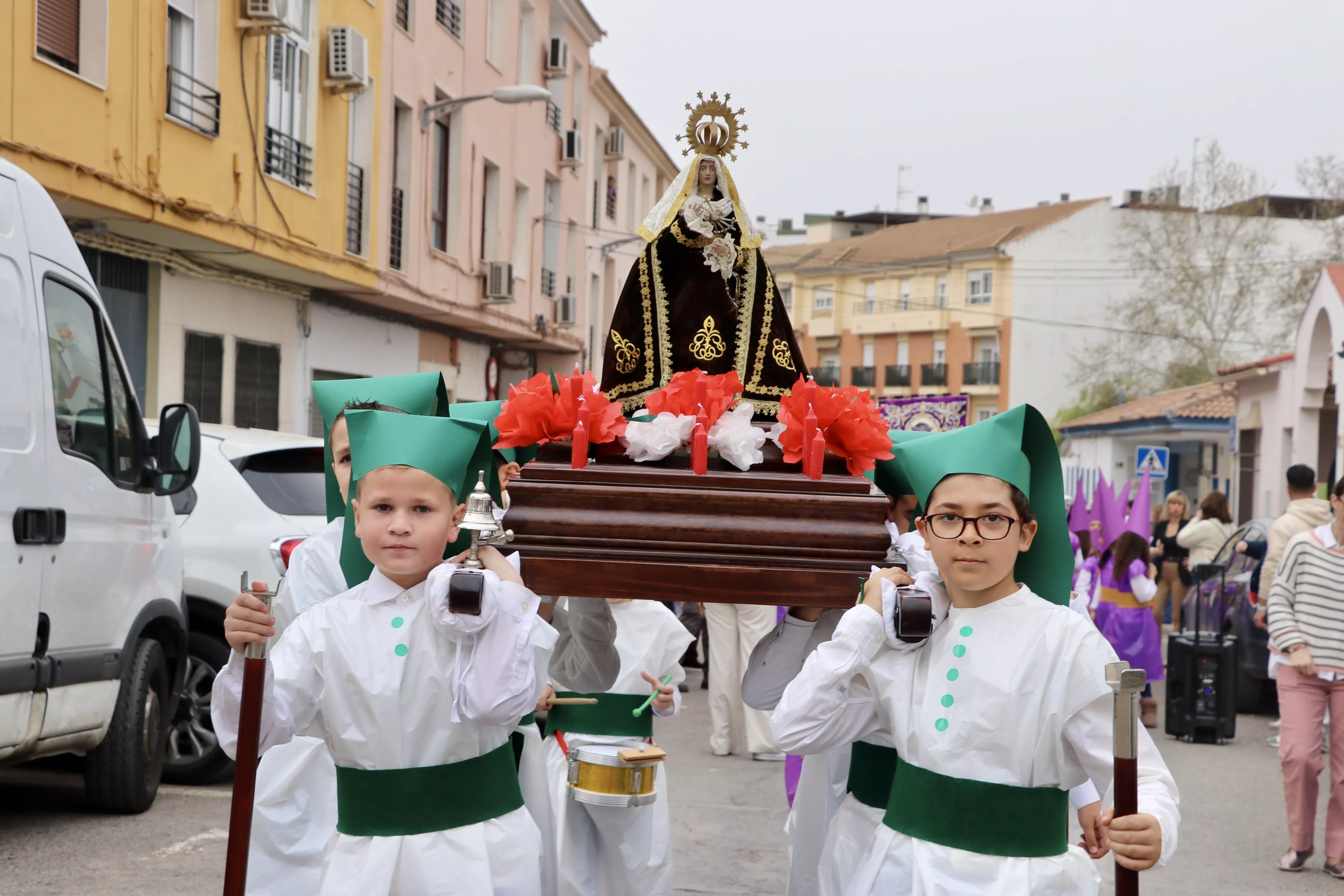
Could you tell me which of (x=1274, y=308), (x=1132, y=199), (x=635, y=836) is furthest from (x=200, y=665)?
(x=1132, y=199)

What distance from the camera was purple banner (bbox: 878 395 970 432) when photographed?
12.9m

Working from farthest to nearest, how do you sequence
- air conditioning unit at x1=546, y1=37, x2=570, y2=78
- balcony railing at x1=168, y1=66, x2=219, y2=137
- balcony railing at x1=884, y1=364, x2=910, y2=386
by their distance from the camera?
balcony railing at x1=884, y1=364, x2=910, y2=386 → air conditioning unit at x1=546, y1=37, x2=570, y2=78 → balcony railing at x1=168, y1=66, x2=219, y2=137

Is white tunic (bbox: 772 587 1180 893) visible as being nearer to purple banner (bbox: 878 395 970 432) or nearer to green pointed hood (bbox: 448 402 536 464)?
green pointed hood (bbox: 448 402 536 464)

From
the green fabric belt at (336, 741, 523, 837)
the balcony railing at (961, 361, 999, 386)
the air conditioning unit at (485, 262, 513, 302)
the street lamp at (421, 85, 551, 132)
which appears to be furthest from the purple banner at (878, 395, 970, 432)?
the balcony railing at (961, 361, 999, 386)

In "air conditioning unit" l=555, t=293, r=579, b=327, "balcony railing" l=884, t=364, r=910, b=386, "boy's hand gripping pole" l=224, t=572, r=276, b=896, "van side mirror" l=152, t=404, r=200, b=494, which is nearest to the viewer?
"boy's hand gripping pole" l=224, t=572, r=276, b=896

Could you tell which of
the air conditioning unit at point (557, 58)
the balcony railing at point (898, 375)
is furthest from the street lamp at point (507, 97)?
the balcony railing at point (898, 375)

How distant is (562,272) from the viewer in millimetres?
29625

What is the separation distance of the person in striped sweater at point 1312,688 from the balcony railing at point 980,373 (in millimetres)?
51481

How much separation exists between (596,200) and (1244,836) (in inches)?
1036

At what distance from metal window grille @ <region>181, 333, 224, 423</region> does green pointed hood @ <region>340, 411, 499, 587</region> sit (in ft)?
40.0

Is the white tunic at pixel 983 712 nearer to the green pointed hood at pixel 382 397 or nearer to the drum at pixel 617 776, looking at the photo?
the green pointed hood at pixel 382 397

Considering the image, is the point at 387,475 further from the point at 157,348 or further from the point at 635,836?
the point at 157,348

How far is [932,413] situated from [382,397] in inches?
384

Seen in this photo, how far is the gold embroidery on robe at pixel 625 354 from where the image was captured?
520cm
